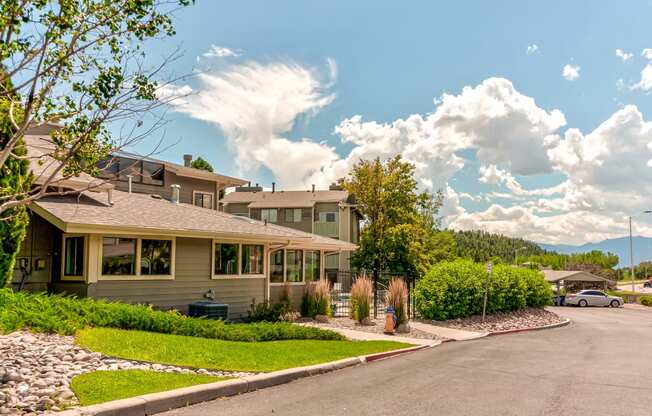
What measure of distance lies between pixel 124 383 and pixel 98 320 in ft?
14.2

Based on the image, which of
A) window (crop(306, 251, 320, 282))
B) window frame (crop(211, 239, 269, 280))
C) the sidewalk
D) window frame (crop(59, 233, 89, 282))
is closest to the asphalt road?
the sidewalk

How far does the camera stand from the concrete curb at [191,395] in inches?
270

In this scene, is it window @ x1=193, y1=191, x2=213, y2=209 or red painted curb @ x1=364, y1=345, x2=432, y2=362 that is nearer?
red painted curb @ x1=364, y1=345, x2=432, y2=362

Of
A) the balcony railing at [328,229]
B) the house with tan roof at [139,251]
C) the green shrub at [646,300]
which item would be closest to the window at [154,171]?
the house with tan roof at [139,251]

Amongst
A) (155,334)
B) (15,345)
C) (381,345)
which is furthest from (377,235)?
(15,345)

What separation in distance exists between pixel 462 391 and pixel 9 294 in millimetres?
9427

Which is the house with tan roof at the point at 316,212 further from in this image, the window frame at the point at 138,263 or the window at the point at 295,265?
the window frame at the point at 138,263

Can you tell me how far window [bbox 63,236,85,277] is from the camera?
14938mm

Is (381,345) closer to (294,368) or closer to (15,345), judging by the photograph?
(294,368)

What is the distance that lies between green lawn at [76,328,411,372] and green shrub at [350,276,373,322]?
5657 mm

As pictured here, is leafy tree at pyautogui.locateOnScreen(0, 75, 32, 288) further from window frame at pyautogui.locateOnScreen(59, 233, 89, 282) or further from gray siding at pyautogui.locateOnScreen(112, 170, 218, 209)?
gray siding at pyautogui.locateOnScreen(112, 170, 218, 209)

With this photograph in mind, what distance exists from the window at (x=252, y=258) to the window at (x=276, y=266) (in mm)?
1819

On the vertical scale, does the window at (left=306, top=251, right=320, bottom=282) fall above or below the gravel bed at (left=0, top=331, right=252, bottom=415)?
above

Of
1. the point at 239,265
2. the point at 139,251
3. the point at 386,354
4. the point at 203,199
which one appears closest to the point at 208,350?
the point at 386,354
